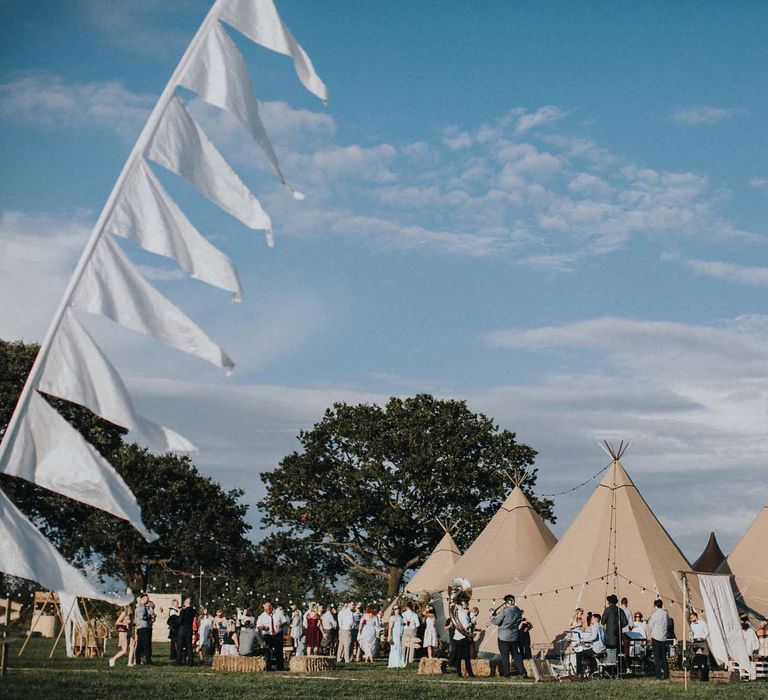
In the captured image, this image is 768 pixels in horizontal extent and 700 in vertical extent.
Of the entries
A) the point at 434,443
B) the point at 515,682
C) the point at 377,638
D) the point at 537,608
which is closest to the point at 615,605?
the point at 515,682

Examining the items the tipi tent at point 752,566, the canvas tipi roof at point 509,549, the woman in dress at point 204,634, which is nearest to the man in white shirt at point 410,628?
the canvas tipi roof at point 509,549

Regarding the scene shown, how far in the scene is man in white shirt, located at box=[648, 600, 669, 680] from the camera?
699 inches

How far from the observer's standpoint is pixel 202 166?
16.9 ft

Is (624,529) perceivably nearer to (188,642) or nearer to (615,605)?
(615,605)

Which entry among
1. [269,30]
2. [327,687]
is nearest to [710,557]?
[327,687]

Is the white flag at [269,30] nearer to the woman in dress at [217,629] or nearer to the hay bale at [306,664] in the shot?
the hay bale at [306,664]

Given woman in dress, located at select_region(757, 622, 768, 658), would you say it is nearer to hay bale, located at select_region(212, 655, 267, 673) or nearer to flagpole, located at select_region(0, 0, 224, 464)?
hay bale, located at select_region(212, 655, 267, 673)

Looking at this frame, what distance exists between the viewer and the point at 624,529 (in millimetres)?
23234

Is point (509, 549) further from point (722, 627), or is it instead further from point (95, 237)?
point (95, 237)

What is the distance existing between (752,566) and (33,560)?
24939mm

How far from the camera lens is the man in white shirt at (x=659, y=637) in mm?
17750

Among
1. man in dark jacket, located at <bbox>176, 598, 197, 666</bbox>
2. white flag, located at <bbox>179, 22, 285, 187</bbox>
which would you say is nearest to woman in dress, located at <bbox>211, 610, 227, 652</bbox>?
man in dark jacket, located at <bbox>176, 598, 197, 666</bbox>

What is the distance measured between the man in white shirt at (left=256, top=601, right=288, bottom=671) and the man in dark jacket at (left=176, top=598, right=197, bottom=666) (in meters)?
1.28

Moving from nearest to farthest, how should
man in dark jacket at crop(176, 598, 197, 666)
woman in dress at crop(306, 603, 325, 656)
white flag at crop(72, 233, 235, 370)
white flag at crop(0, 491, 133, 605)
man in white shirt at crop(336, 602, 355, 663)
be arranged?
white flag at crop(0, 491, 133, 605)
white flag at crop(72, 233, 235, 370)
man in dark jacket at crop(176, 598, 197, 666)
woman in dress at crop(306, 603, 325, 656)
man in white shirt at crop(336, 602, 355, 663)
